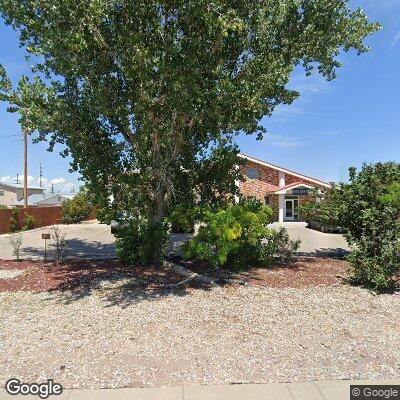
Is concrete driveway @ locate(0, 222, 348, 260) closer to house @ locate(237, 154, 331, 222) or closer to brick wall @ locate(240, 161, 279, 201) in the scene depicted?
house @ locate(237, 154, 331, 222)

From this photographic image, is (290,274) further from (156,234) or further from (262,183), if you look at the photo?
(262,183)

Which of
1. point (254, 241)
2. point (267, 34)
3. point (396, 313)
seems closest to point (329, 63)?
point (267, 34)

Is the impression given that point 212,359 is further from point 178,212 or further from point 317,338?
point 178,212

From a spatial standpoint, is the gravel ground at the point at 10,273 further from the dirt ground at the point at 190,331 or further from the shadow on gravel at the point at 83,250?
the shadow on gravel at the point at 83,250

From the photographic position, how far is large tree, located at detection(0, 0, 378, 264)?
25.7 ft

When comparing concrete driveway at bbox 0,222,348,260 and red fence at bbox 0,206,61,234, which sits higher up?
red fence at bbox 0,206,61,234

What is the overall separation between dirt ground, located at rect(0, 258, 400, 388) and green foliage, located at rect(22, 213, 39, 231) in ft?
55.6

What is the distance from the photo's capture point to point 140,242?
11.0 meters

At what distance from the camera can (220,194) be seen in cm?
1155

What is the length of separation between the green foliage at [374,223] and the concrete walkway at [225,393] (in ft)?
16.1

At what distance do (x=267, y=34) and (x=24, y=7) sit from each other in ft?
20.6

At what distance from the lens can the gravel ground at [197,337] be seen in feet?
14.3

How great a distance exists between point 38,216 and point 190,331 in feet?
82.0

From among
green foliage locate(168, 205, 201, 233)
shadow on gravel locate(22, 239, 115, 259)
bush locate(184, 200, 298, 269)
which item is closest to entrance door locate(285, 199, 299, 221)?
shadow on gravel locate(22, 239, 115, 259)
